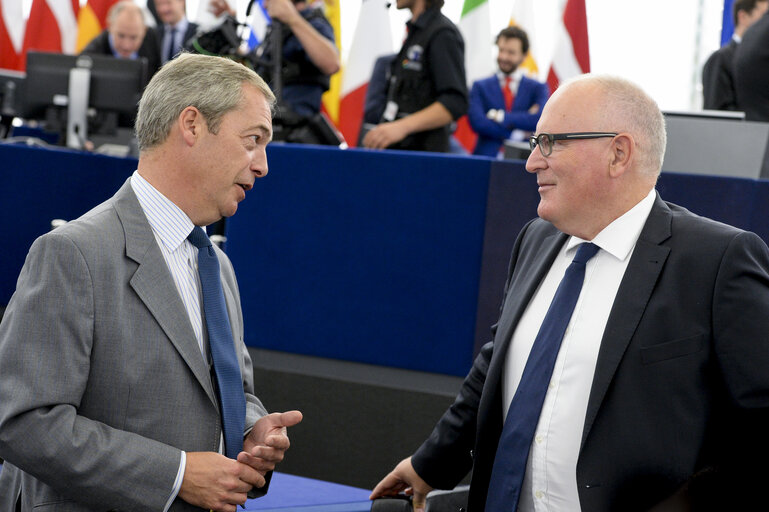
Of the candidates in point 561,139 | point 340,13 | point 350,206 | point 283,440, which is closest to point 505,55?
point 340,13

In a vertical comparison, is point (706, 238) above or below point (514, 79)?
below

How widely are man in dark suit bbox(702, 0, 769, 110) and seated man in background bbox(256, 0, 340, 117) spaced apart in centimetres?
229

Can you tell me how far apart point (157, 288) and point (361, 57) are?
678 centimetres

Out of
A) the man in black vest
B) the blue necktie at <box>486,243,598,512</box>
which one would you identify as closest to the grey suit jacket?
the blue necktie at <box>486,243,598,512</box>

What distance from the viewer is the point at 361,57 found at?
8.31 meters

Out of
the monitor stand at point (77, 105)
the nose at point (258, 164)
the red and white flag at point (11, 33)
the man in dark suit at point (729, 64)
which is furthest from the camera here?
the red and white flag at point (11, 33)

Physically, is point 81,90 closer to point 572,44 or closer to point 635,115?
point 572,44

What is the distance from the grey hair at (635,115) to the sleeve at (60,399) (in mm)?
1110

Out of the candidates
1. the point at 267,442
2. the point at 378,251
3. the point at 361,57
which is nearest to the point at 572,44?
the point at 361,57

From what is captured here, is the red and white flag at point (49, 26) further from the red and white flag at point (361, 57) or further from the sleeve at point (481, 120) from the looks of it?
the sleeve at point (481, 120)

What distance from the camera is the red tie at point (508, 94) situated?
258 inches

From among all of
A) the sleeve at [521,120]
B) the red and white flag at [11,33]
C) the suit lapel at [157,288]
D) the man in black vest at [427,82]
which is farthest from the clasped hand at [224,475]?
the red and white flag at [11,33]

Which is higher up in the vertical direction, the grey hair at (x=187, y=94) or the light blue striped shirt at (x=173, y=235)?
the grey hair at (x=187, y=94)

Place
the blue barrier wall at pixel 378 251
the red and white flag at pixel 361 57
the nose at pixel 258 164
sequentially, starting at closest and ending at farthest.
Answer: the nose at pixel 258 164
the blue barrier wall at pixel 378 251
the red and white flag at pixel 361 57
